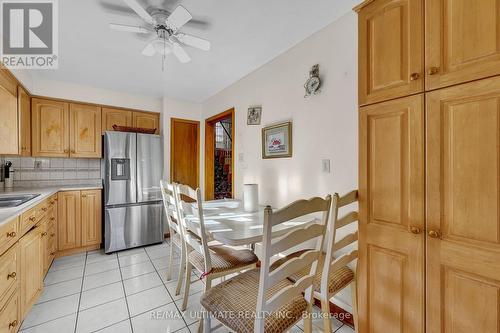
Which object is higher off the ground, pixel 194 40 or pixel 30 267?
pixel 194 40

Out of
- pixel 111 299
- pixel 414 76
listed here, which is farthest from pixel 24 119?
pixel 414 76

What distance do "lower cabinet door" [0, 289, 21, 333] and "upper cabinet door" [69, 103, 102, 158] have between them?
7.02 feet

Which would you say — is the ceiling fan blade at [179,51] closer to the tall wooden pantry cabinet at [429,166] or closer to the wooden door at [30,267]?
the tall wooden pantry cabinet at [429,166]

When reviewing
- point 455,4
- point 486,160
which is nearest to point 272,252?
point 486,160

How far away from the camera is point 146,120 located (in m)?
3.70

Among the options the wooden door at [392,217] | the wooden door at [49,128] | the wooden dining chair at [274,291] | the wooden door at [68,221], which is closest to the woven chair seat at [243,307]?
the wooden dining chair at [274,291]

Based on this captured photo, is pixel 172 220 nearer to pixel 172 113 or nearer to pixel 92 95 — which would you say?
pixel 172 113

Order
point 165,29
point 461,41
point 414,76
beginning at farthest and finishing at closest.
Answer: point 165,29
point 414,76
point 461,41

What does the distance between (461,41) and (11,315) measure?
2.86m

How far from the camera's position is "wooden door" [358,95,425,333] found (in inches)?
40.5

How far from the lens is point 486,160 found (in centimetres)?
85

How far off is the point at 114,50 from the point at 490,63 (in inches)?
110

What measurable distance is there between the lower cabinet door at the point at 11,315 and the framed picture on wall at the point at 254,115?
2.45 metres

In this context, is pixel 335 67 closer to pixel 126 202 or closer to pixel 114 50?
pixel 114 50
